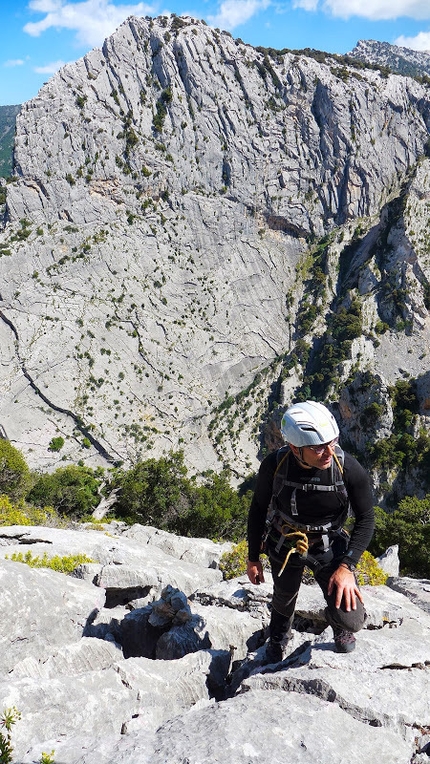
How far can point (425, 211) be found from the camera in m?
69.2

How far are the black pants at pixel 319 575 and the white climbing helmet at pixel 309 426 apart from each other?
3.85 feet

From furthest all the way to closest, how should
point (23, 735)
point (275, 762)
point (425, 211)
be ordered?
point (425, 211), point (23, 735), point (275, 762)

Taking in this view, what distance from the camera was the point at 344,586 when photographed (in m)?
4.32

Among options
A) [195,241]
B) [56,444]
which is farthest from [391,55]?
[56,444]

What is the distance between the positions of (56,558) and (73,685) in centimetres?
457

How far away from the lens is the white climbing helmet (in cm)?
404

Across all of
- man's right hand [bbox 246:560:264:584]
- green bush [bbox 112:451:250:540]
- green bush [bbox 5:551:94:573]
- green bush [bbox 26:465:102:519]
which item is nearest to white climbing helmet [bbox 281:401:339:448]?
man's right hand [bbox 246:560:264:584]

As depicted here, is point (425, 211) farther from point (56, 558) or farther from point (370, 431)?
point (56, 558)

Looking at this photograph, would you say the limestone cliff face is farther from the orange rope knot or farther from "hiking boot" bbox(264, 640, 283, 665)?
the orange rope knot

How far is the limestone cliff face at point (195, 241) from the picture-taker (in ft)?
186

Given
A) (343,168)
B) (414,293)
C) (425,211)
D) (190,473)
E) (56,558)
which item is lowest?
(190,473)

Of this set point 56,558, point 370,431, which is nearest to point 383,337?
point 370,431

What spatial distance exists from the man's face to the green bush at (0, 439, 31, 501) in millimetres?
24516

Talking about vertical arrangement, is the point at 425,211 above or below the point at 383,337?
above
